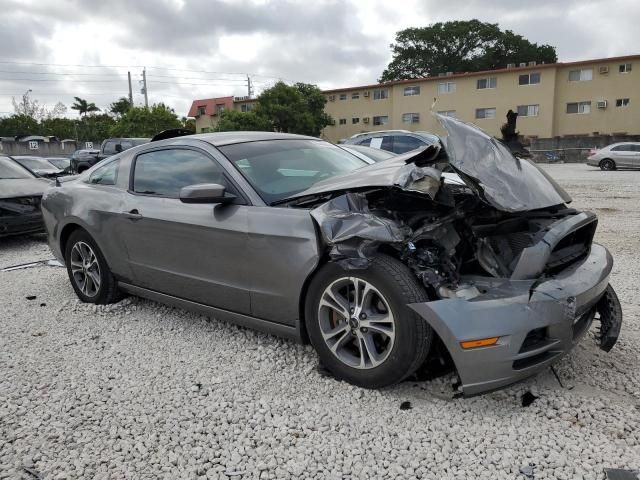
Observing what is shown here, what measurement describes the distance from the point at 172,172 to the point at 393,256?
1.99 m

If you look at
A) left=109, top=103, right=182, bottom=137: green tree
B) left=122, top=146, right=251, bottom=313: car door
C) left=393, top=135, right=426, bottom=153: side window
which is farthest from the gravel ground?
left=109, top=103, right=182, bottom=137: green tree

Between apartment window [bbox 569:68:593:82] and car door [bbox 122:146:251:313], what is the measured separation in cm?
4088

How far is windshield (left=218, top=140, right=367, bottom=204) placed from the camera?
10.8ft

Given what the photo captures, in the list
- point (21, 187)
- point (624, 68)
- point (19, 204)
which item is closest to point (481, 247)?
point (19, 204)

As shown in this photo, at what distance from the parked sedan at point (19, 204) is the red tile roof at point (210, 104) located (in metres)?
47.4

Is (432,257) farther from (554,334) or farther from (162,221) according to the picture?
(162,221)

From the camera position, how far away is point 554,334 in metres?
2.38

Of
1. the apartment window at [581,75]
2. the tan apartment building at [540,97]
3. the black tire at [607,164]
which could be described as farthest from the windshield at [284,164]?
the apartment window at [581,75]

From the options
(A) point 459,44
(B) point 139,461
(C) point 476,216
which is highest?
(A) point 459,44

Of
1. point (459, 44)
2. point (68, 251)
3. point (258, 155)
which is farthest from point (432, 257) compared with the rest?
point (459, 44)

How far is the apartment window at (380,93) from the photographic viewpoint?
4456 centimetres

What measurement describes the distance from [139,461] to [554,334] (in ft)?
6.81

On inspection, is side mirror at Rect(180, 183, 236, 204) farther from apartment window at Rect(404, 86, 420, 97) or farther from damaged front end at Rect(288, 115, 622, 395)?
apartment window at Rect(404, 86, 420, 97)

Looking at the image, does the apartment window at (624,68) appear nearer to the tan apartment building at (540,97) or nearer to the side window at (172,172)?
the tan apartment building at (540,97)
